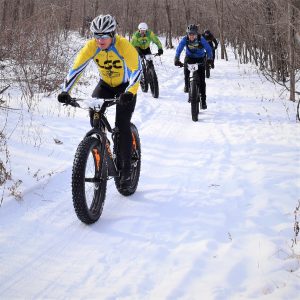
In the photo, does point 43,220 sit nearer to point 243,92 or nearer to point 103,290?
point 103,290

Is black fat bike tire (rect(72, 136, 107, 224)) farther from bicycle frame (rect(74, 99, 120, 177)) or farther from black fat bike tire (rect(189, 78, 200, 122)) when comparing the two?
black fat bike tire (rect(189, 78, 200, 122))

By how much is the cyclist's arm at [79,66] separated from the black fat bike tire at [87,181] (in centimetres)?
69

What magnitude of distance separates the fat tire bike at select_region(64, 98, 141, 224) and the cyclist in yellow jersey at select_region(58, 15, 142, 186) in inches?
4.3

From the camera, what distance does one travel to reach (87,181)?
3629mm

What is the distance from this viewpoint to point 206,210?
13.5 feet

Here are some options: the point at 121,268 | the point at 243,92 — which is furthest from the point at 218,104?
the point at 121,268

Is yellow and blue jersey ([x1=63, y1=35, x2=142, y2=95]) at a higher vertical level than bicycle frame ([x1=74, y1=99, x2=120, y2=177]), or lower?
higher

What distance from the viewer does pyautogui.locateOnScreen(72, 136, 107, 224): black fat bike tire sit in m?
3.37

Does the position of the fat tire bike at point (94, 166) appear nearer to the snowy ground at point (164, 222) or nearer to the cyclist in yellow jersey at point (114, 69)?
the cyclist in yellow jersey at point (114, 69)

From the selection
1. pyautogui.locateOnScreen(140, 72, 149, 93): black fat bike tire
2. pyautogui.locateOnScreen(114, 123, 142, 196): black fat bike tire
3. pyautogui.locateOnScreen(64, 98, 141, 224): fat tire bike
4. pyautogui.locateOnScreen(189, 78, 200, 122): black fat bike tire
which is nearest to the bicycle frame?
pyautogui.locateOnScreen(64, 98, 141, 224): fat tire bike

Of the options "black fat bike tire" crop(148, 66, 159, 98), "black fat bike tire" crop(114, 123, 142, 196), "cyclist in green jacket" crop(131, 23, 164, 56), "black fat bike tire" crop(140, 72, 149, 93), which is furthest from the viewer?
"black fat bike tire" crop(140, 72, 149, 93)

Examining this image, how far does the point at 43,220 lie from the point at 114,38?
2.12 m

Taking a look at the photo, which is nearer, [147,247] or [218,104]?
[147,247]

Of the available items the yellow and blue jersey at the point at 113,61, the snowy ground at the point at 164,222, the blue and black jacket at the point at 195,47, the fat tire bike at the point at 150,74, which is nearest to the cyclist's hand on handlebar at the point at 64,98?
the yellow and blue jersey at the point at 113,61
